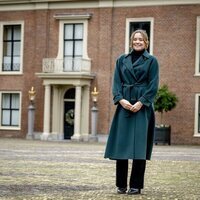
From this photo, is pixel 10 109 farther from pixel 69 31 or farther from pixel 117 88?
pixel 117 88

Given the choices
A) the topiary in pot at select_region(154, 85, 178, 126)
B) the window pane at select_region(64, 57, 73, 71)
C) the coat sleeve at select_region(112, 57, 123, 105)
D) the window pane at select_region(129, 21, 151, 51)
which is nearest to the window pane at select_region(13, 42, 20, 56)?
the window pane at select_region(64, 57, 73, 71)

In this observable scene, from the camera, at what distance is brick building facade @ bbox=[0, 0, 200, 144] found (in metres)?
32.3

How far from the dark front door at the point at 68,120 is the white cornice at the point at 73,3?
5.08m

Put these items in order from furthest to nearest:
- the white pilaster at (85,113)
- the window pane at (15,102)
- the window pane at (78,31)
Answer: the window pane at (15,102), the window pane at (78,31), the white pilaster at (85,113)

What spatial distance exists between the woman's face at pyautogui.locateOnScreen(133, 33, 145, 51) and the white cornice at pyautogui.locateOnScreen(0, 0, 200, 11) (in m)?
24.2

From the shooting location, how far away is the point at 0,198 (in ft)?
25.1

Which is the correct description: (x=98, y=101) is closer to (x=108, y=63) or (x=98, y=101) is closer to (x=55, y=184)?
(x=108, y=63)

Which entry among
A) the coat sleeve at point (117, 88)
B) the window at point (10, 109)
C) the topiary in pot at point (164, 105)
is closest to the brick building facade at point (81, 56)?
the window at point (10, 109)

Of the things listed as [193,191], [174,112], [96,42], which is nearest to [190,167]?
[193,191]

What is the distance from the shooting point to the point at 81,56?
34312 millimetres

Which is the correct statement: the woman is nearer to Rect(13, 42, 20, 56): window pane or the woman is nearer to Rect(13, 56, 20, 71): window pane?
Rect(13, 56, 20, 71): window pane

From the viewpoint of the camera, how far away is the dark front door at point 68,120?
114ft

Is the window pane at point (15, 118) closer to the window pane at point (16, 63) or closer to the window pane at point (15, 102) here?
the window pane at point (15, 102)

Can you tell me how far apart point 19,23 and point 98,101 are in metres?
6.29
